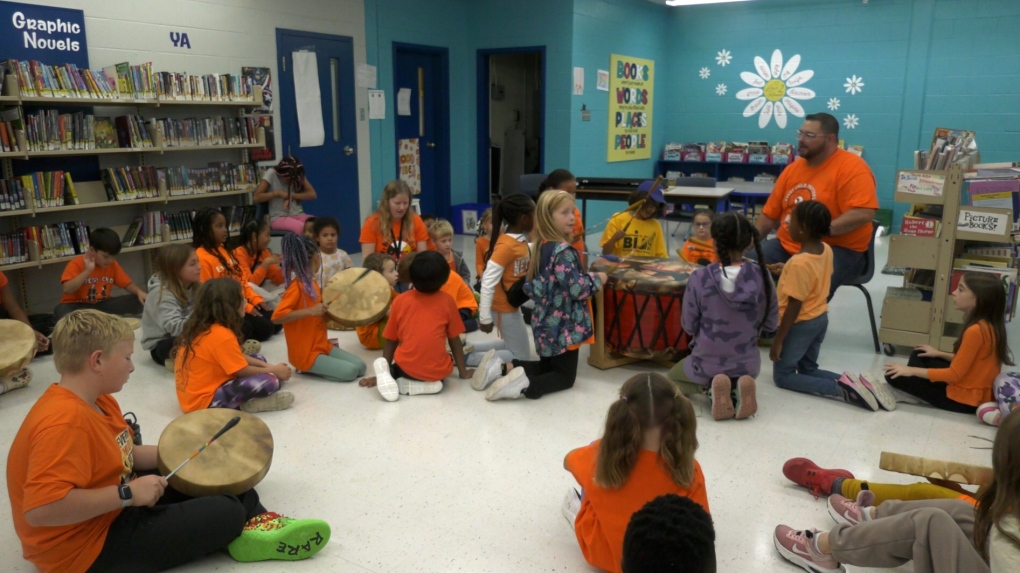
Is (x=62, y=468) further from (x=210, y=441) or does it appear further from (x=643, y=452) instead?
(x=643, y=452)

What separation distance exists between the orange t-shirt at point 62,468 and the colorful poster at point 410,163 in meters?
6.57

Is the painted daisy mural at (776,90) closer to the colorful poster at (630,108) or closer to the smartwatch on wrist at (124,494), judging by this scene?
the colorful poster at (630,108)

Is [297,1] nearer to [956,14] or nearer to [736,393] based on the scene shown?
[736,393]

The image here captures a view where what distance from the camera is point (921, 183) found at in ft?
13.9

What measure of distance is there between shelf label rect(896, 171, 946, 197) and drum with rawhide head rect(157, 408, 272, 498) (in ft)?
12.2

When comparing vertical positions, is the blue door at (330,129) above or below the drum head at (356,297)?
above

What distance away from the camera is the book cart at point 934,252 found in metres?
4.17

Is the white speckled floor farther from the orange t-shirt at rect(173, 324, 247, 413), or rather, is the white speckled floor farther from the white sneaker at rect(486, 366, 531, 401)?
the orange t-shirt at rect(173, 324, 247, 413)

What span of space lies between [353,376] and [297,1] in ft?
14.5

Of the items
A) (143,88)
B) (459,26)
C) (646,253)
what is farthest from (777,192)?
(459,26)

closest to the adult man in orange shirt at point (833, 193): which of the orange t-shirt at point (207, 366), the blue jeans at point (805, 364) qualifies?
the blue jeans at point (805, 364)

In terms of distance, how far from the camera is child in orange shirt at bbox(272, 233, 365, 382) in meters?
3.86

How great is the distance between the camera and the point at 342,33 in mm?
7438

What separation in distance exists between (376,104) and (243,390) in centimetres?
509
